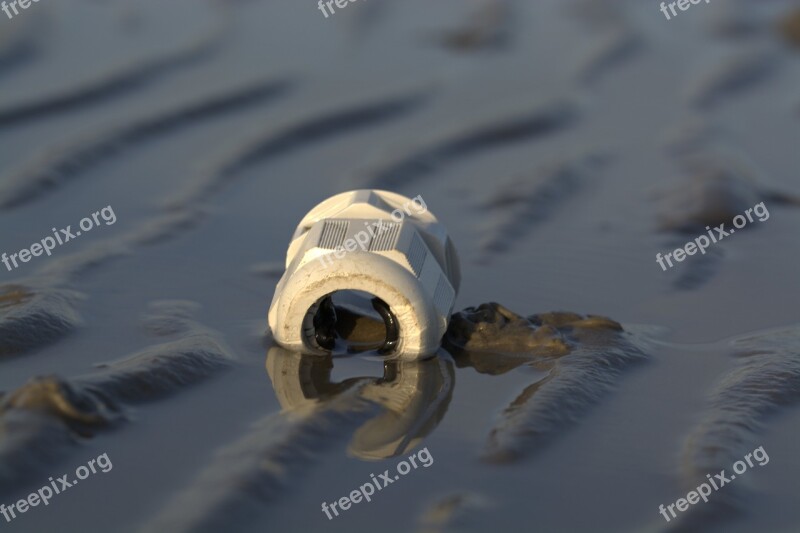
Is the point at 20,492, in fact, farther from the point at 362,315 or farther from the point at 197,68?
the point at 197,68

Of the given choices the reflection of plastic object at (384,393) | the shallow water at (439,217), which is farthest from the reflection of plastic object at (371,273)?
the shallow water at (439,217)

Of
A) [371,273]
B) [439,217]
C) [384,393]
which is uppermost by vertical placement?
[439,217]

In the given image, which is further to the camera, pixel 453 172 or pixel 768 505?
pixel 453 172

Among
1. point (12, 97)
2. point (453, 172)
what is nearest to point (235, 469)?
point (453, 172)

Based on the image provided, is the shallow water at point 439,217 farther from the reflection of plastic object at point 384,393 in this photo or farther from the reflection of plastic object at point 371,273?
the reflection of plastic object at point 371,273

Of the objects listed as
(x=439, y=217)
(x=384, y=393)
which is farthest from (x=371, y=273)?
(x=439, y=217)

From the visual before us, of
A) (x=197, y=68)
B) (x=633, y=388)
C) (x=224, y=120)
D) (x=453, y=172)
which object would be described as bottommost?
(x=633, y=388)

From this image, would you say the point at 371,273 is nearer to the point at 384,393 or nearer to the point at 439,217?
the point at 384,393

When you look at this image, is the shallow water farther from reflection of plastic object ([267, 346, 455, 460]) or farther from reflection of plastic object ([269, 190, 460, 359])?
reflection of plastic object ([269, 190, 460, 359])
